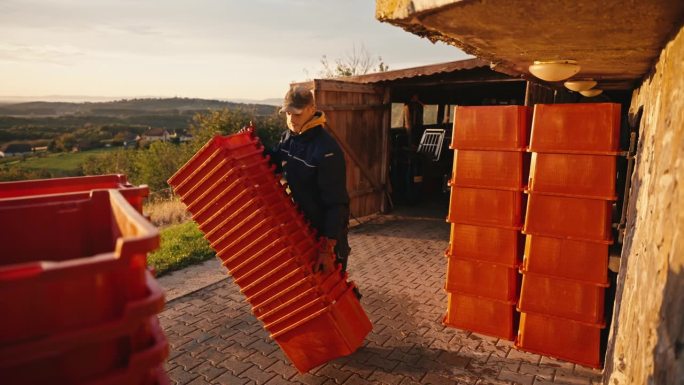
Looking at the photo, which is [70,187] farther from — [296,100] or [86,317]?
[296,100]

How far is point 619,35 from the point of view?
2262mm

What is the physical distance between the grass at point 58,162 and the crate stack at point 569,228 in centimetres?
4157

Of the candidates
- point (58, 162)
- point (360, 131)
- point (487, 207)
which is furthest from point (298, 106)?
point (58, 162)

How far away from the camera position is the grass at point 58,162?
3935cm

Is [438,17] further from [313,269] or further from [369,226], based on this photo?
[369,226]

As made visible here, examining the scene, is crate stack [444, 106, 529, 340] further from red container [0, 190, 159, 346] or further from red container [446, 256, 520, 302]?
red container [0, 190, 159, 346]

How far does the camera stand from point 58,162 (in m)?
44.2

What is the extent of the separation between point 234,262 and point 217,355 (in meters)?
1.24

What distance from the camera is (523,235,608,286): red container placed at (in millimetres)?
3842

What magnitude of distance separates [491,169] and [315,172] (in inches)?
75.1

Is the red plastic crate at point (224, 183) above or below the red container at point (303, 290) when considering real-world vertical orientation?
above

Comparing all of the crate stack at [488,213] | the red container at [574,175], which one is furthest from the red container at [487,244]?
the red container at [574,175]

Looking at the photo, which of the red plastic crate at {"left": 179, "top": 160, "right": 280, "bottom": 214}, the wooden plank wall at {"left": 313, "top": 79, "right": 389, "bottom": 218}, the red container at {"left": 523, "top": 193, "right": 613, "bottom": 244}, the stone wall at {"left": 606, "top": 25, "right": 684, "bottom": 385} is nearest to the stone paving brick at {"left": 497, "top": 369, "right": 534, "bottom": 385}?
the stone wall at {"left": 606, "top": 25, "right": 684, "bottom": 385}

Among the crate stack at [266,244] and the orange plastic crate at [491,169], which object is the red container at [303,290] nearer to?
the crate stack at [266,244]
